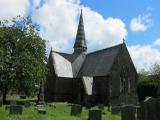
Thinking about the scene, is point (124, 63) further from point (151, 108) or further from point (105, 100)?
point (151, 108)

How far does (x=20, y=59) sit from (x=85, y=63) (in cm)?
1776

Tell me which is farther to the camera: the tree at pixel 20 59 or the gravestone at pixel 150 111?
the tree at pixel 20 59

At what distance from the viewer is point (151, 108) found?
596 inches

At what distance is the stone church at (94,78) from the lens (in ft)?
164

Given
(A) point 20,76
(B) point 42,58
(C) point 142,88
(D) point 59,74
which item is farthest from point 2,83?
(C) point 142,88

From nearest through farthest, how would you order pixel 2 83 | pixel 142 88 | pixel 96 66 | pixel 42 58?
1. pixel 2 83
2. pixel 42 58
3. pixel 96 66
4. pixel 142 88

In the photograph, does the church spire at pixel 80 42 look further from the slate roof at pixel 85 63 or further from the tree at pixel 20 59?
the tree at pixel 20 59

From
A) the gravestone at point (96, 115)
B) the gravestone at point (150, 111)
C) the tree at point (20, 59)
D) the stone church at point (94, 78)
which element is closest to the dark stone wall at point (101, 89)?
the stone church at point (94, 78)

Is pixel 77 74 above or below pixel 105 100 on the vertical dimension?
above

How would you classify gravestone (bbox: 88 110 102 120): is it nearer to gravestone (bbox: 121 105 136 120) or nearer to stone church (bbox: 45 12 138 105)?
gravestone (bbox: 121 105 136 120)

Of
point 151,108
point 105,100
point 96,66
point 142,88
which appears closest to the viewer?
point 151,108

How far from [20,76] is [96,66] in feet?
51.1

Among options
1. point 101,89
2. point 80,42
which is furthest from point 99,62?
point 80,42

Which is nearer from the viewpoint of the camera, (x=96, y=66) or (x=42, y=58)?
(x=42, y=58)
